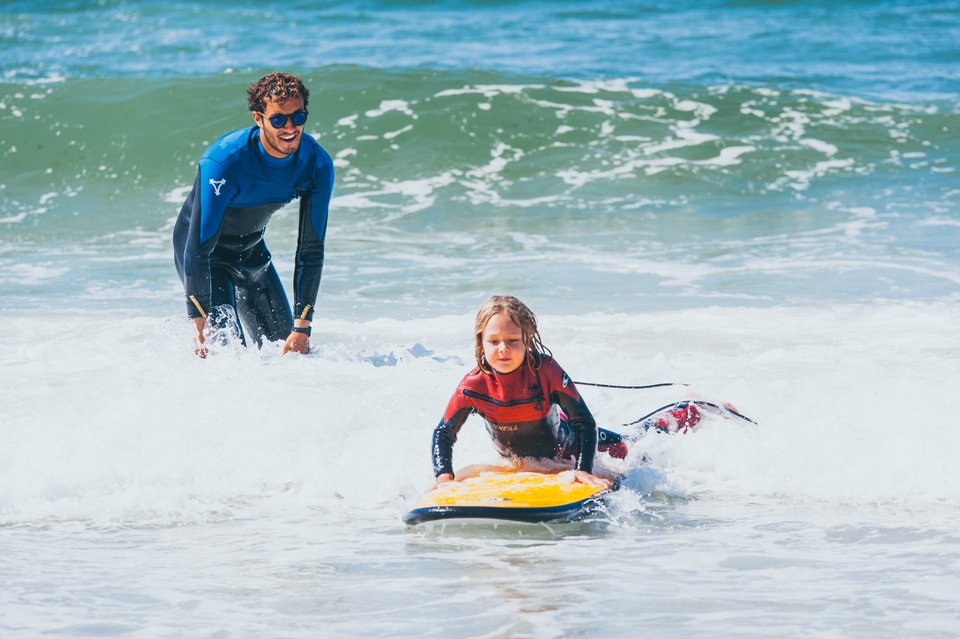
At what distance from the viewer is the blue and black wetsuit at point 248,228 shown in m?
6.09

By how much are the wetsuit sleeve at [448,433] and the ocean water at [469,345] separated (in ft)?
→ 1.02

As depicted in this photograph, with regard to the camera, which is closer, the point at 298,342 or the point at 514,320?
the point at 514,320

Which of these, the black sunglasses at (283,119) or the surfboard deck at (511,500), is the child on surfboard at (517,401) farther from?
the black sunglasses at (283,119)

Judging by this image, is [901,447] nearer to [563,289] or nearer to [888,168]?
[563,289]

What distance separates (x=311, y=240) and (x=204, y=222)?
0.56 metres

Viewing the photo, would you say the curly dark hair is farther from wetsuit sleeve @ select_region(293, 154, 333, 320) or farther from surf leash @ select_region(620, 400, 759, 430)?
surf leash @ select_region(620, 400, 759, 430)

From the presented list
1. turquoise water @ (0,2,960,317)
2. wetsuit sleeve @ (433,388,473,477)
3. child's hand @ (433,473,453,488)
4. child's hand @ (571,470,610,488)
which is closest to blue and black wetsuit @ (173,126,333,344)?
wetsuit sleeve @ (433,388,473,477)

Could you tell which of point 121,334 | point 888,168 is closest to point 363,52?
point 888,168

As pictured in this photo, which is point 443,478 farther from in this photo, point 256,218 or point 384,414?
point 256,218

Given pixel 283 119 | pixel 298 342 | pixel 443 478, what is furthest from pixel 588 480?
pixel 283 119

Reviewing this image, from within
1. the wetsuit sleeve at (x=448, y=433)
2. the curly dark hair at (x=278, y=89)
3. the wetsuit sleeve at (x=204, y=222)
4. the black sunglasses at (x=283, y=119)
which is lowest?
the wetsuit sleeve at (x=448, y=433)

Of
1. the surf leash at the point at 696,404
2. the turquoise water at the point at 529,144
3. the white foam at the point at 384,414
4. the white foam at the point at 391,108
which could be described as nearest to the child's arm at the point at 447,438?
→ the white foam at the point at 384,414

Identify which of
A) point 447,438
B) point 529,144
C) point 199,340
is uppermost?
point 529,144

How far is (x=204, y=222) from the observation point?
6.10 metres
